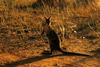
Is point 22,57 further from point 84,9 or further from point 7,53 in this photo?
point 84,9

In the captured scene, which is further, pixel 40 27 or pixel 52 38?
pixel 40 27

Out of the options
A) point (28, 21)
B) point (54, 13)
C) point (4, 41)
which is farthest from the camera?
point (54, 13)

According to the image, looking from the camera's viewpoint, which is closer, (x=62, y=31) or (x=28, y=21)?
(x=62, y=31)

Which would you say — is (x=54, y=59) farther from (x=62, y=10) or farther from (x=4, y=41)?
(x=62, y=10)

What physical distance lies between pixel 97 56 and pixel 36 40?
163 centimetres

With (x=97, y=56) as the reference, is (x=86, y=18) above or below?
above

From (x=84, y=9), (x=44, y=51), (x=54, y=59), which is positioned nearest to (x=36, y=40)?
(x=44, y=51)

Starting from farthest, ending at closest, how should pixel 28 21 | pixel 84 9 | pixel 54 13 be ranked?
pixel 84 9 < pixel 54 13 < pixel 28 21

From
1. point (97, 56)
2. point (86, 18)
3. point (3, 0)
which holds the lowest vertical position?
point (97, 56)

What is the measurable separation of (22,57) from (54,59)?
2.25 ft

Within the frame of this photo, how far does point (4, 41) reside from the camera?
7602 mm

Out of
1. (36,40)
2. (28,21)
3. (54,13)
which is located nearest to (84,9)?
(54,13)


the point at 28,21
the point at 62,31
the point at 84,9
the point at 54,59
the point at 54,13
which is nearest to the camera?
the point at 54,59

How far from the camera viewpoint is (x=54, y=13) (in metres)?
9.52
